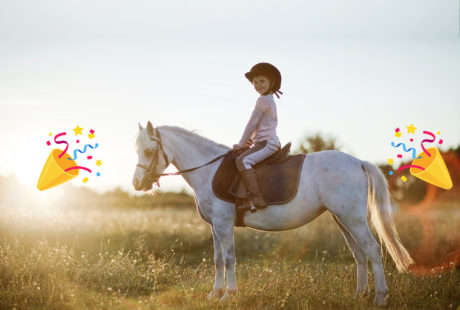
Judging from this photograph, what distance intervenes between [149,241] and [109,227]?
7.35ft

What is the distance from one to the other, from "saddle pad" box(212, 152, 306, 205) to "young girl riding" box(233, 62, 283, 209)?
155 millimetres

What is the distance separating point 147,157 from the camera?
7090 mm

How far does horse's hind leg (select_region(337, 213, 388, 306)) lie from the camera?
6.57 metres

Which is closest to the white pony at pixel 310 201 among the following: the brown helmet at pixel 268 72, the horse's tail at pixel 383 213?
the horse's tail at pixel 383 213

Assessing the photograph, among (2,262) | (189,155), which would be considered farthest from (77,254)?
(189,155)

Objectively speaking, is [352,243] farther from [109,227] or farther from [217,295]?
[109,227]

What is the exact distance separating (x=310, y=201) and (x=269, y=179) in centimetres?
78

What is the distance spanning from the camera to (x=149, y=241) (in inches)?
533

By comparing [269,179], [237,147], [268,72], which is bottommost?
[269,179]

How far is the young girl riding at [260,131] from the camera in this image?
6.77 metres

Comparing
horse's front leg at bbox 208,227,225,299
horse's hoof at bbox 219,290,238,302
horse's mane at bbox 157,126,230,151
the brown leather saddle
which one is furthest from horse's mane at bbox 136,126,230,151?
horse's hoof at bbox 219,290,238,302

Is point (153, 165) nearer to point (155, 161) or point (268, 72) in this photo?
point (155, 161)

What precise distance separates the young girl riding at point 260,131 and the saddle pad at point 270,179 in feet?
0.51

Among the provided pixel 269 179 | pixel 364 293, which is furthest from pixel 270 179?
pixel 364 293
